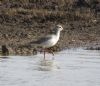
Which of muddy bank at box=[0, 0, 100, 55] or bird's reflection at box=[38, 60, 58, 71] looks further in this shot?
muddy bank at box=[0, 0, 100, 55]

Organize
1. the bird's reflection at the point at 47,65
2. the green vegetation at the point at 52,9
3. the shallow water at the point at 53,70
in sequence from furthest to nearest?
the green vegetation at the point at 52,9
the bird's reflection at the point at 47,65
the shallow water at the point at 53,70

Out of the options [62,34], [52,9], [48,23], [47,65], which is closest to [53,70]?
[47,65]

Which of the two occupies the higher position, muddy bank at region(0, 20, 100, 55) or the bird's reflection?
the bird's reflection

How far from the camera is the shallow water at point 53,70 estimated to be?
12.8 m

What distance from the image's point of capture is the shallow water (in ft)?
42.1

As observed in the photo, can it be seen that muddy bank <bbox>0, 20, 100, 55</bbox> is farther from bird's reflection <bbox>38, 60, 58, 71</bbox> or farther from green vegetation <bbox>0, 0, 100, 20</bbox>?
bird's reflection <bbox>38, 60, 58, 71</bbox>

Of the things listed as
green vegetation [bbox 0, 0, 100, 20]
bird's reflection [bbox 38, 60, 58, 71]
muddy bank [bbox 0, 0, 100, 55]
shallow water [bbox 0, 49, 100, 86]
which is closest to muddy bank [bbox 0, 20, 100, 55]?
muddy bank [bbox 0, 0, 100, 55]

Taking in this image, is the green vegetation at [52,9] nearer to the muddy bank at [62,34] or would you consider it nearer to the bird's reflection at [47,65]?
the muddy bank at [62,34]

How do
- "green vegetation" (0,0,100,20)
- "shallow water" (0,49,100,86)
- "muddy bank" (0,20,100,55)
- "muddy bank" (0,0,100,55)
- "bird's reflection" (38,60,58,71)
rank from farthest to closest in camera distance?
"green vegetation" (0,0,100,20) < "muddy bank" (0,0,100,55) < "muddy bank" (0,20,100,55) < "bird's reflection" (38,60,58,71) < "shallow water" (0,49,100,86)

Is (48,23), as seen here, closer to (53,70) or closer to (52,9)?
(52,9)

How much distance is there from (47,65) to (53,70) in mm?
800

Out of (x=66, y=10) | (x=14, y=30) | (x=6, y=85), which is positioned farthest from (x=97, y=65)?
(x=66, y=10)

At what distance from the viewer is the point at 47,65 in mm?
A: 15297

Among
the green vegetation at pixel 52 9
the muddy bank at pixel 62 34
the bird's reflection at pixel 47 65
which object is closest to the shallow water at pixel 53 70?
the bird's reflection at pixel 47 65
